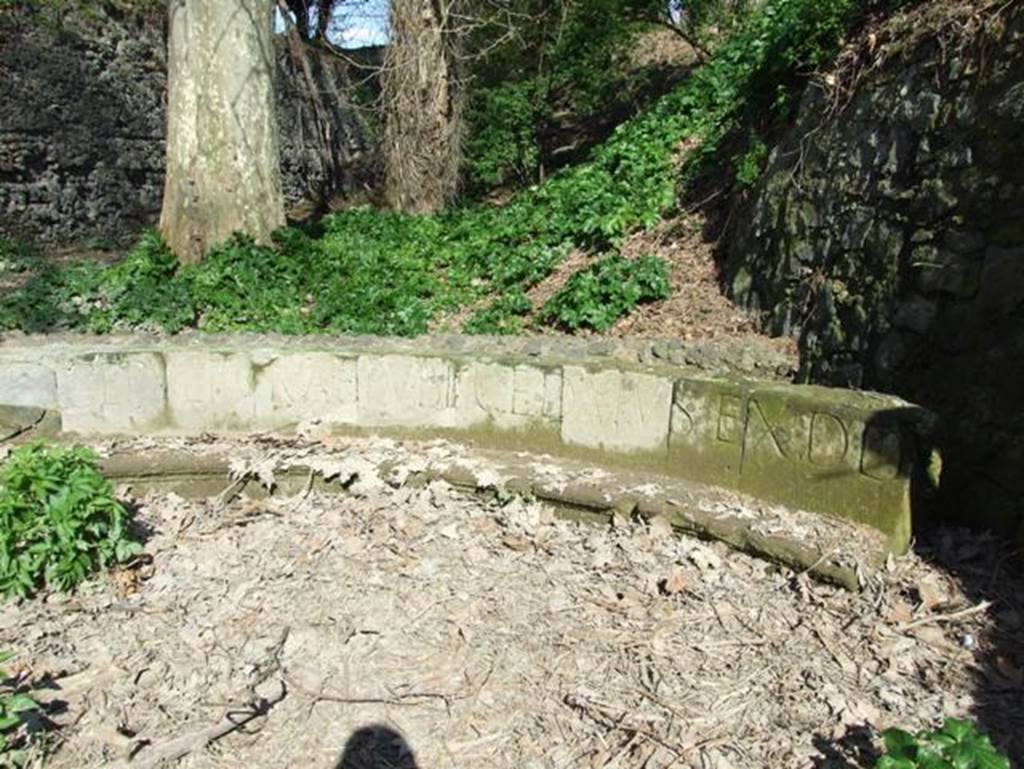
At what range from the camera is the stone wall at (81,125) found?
8.85m

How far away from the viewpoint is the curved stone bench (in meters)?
3.86

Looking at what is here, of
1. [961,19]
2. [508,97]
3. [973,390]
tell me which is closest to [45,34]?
[508,97]

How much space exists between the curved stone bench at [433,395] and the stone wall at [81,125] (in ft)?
16.3

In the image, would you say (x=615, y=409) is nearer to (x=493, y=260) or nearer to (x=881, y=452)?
(x=881, y=452)

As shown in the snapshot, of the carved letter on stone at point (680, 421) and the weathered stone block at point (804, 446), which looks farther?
the carved letter on stone at point (680, 421)

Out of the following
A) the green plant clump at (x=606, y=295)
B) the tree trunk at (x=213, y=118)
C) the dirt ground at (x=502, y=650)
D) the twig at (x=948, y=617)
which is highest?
the tree trunk at (x=213, y=118)

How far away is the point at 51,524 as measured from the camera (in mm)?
3139

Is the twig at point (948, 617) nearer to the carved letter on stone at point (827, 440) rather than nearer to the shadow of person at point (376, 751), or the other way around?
the carved letter on stone at point (827, 440)

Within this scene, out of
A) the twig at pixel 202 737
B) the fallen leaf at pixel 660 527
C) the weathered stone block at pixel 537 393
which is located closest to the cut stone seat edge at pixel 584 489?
the fallen leaf at pixel 660 527

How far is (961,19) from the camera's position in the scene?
13.7 feet

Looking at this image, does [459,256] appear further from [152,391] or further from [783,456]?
[783,456]

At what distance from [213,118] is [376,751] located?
5.88 m

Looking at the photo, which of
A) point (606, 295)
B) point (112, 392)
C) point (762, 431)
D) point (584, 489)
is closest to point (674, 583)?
point (584, 489)

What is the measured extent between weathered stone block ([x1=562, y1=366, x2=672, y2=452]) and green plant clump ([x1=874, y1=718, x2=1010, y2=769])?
6.52 ft
